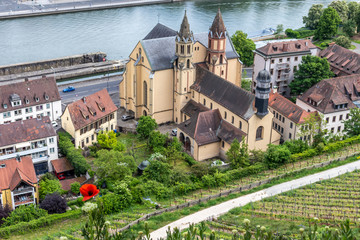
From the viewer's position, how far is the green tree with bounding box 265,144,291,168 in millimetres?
53125

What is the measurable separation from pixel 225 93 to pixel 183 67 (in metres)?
6.75

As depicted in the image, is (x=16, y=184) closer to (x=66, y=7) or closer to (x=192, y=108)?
(x=192, y=108)

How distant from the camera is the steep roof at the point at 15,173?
4650 cm

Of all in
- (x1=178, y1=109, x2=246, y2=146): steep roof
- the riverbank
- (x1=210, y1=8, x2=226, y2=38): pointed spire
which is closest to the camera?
(x1=178, y1=109, x2=246, y2=146): steep roof

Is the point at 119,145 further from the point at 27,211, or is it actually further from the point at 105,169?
the point at 27,211

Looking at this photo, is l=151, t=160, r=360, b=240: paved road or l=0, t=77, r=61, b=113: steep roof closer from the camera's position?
l=151, t=160, r=360, b=240: paved road

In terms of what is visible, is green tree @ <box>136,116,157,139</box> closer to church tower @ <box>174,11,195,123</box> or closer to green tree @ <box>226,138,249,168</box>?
church tower @ <box>174,11,195,123</box>

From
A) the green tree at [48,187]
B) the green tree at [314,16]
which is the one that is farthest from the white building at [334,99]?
the green tree at [314,16]

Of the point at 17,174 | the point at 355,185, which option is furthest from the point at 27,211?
the point at 355,185

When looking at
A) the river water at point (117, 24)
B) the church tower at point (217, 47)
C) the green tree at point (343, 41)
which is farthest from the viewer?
the river water at point (117, 24)

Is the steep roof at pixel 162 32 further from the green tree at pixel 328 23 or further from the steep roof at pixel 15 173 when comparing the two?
the green tree at pixel 328 23

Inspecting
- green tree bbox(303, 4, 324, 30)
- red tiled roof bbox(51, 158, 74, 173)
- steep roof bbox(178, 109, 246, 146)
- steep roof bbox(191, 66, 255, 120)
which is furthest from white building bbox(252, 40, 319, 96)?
green tree bbox(303, 4, 324, 30)

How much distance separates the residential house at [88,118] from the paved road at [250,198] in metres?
20.8

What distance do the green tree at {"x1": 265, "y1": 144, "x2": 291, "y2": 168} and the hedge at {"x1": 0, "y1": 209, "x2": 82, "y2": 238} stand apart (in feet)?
67.8
